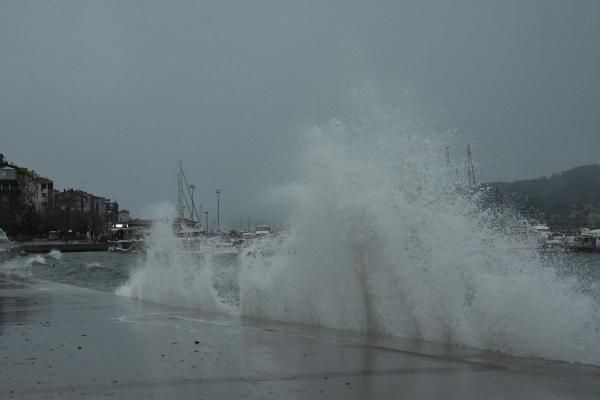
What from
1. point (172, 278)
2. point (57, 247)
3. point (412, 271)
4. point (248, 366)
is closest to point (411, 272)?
point (412, 271)

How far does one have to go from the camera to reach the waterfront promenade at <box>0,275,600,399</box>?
7750 millimetres

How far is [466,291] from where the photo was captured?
12.9m

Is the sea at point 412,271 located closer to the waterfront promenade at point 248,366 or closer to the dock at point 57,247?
the waterfront promenade at point 248,366

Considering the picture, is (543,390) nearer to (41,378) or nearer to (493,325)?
(493,325)

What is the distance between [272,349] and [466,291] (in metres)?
4.01

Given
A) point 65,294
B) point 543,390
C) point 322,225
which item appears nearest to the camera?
point 543,390

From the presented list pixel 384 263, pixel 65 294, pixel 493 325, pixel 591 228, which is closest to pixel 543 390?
pixel 493 325

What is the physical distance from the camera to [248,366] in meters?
9.21

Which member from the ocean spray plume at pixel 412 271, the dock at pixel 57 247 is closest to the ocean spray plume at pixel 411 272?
the ocean spray plume at pixel 412 271

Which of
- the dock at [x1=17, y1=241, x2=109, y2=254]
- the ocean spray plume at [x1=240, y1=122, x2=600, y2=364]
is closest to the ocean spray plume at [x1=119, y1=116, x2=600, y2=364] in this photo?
the ocean spray plume at [x1=240, y1=122, x2=600, y2=364]

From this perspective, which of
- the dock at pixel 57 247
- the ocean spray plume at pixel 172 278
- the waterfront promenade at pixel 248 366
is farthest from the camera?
the dock at pixel 57 247

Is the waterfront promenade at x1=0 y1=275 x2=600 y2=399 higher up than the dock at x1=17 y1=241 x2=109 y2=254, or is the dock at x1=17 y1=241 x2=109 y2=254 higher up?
the dock at x1=17 y1=241 x2=109 y2=254

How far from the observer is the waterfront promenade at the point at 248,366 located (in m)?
7.75

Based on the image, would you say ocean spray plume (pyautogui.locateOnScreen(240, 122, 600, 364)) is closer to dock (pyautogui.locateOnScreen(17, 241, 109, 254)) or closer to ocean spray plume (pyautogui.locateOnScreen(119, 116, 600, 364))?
ocean spray plume (pyautogui.locateOnScreen(119, 116, 600, 364))
